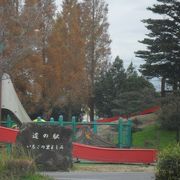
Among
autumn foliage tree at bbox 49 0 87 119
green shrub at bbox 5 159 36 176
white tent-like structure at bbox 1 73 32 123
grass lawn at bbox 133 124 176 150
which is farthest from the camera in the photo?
autumn foliage tree at bbox 49 0 87 119

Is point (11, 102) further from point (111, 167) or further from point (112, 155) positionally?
point (111, 167)

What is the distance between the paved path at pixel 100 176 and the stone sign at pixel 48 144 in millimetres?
752

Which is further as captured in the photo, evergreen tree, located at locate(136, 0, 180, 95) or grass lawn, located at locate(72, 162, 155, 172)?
evergreen tree, located at locate(136, 0, 180, 95)

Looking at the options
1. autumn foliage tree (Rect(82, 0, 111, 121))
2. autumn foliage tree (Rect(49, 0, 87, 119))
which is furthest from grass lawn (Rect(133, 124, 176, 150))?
autumn foliage tree (Rect(82, 0, 111, 121))

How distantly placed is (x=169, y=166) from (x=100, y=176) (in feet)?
19.5

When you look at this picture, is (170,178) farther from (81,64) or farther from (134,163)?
(81,64)

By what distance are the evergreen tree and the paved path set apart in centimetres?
2031

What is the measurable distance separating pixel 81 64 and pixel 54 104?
4.51 meters

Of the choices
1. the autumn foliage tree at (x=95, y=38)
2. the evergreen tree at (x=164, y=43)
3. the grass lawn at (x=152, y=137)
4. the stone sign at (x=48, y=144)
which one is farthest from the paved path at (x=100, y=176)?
the autumn foliage tree at (x=95, y=38)

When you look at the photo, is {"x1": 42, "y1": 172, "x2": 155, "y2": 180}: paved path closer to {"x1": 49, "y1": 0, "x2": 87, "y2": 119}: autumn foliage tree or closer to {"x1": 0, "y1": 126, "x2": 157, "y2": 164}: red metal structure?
{"x1": 0, "y1": 126, "x2": 157, "y2": 164}: red metal structure

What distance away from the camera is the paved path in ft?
52.3

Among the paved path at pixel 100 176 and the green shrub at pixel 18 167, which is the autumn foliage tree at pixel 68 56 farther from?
the green shrub at pixel 18 167

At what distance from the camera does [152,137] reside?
35.1 metres

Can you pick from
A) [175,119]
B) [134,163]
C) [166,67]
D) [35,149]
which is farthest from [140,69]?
[35,149]
